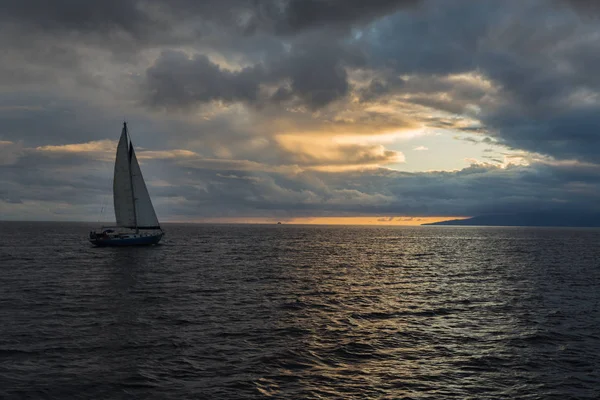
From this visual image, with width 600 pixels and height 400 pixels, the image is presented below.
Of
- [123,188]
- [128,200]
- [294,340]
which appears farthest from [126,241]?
[294,340]

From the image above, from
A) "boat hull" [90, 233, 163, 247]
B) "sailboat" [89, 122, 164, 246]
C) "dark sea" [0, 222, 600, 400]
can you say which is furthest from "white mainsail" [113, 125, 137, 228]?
"dark sea" [0, 222, 600, 400]

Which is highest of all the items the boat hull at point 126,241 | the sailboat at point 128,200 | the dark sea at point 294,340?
the sailboat at point 128,200

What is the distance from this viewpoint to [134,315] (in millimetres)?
32562

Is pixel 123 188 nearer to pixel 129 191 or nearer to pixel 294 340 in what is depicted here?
pixel 129 191

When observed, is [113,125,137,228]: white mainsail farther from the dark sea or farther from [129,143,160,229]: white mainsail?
the dark sea

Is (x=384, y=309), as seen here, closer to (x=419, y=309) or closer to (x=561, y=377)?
(x=419, y=309)

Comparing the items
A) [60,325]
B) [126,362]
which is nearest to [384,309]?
[126,362]

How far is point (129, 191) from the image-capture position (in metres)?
97.5

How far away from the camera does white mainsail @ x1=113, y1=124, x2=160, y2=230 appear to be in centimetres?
9569

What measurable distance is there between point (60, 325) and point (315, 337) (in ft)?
54.1

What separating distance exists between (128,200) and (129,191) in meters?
2.01

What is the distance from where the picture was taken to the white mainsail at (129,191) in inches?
3767

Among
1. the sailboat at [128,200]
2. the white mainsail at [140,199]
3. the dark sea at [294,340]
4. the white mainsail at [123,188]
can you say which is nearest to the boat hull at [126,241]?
the sailboat at [128,200]

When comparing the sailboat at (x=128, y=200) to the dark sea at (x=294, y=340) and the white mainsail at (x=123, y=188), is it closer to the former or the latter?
the white mainsail at (x=123, y=188)
